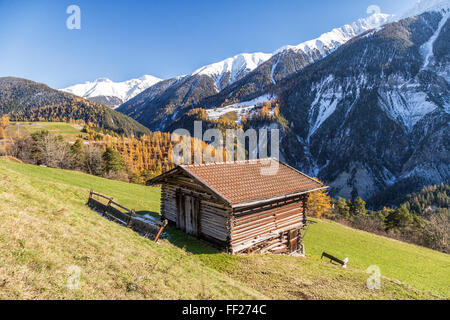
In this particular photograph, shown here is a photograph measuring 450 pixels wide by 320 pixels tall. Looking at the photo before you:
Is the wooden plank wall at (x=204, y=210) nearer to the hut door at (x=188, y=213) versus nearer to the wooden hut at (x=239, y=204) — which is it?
the wooden hut at (x=239, y=204)

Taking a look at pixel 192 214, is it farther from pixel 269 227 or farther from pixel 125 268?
pixel 125 268

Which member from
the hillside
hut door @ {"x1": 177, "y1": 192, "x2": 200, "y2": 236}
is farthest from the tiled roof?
the hillside

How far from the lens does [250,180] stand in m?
17.0

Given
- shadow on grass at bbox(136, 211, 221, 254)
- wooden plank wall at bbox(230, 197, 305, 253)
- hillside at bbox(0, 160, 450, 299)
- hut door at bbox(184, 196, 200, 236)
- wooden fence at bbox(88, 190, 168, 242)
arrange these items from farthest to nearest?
1. hut door at bbox(184, 196, 200, 236)
2. wooden plank wall at bbox(230, 197, 305, 253)
3. shadow on grass at bbox(136, 211, 221, 254)
4. wooden fence at bbox(88, 190, 168, 242)
5. hillside at bbox(0, 160, 450, 299)

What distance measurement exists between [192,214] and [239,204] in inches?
172

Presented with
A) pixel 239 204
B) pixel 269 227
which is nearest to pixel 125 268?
pixel 239 204

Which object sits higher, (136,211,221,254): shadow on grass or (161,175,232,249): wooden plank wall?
(161,175,232,249): wooden plank wall

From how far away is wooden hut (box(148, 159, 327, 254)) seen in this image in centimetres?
1470

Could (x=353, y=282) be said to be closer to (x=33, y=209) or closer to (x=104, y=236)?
(x=104, y=236)

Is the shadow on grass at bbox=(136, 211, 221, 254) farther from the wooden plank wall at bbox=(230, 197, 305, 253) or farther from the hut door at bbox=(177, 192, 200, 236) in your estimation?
the wooden plank wall at bbox=(230, 197, 305, 253)
